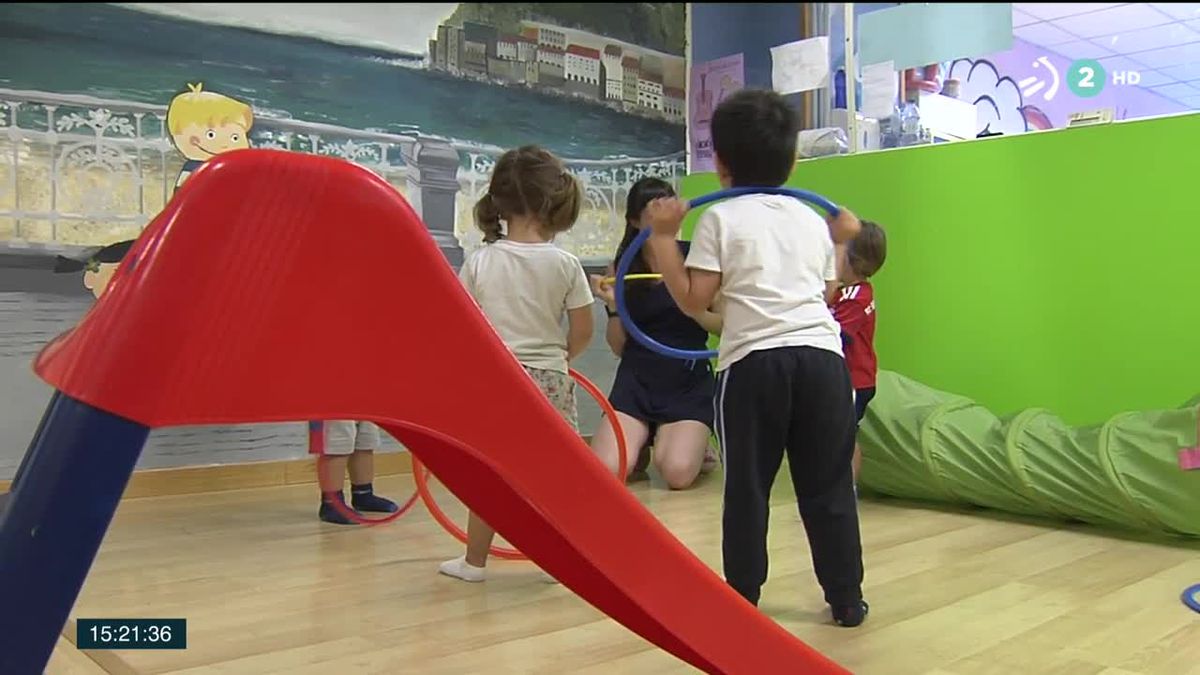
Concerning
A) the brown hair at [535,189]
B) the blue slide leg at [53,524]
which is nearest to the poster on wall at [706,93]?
the brown hair at [535,189]

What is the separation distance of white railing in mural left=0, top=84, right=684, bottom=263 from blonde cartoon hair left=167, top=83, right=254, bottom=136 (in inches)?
1.3

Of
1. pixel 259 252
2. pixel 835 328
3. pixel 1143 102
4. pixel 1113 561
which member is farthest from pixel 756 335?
pixel 1143 102

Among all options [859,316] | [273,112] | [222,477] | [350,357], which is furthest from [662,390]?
[350,357]

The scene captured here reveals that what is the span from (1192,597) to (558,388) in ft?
3.90

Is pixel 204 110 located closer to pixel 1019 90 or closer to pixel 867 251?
pixel 867 251

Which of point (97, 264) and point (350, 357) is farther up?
point (97, 264)

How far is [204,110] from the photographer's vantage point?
3021 mm

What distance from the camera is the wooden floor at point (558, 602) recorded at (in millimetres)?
1488

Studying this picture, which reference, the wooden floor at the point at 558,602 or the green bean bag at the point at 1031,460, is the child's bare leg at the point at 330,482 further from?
the green bean bag at the point at 1031,460

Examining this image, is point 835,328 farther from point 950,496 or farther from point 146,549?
point 146,549

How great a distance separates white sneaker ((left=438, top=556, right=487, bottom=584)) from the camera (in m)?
1.99

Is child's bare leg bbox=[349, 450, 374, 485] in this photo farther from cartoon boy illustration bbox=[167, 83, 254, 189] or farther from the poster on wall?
the poster on wall

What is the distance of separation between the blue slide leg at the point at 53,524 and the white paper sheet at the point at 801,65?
2.93m

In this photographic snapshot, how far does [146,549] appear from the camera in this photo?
2.23 metres
